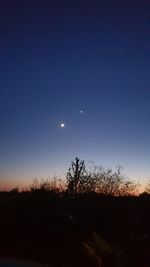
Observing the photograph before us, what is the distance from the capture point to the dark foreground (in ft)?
71.4

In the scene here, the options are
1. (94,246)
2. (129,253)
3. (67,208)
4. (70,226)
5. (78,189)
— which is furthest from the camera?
(78,189)

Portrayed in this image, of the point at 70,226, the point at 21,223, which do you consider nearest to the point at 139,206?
the point at 70,226

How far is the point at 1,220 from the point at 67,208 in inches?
168

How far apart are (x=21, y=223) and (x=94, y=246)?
9.06 metres

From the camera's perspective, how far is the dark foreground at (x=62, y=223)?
21750 millimetres

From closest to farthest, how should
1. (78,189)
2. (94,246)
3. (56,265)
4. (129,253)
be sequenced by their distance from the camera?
1. (129,253)
2. (94,246)
3. (56,265)
4. (78,189)

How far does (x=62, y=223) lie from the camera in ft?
80.4

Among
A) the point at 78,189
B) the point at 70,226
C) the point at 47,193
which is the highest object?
the point at 78,189

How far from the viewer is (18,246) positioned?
23094 millimetres

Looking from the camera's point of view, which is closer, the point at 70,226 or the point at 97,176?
the point at 70,226

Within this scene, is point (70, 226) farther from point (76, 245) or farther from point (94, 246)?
point (94, 246)

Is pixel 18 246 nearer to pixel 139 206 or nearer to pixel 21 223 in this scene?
pixel 21 223

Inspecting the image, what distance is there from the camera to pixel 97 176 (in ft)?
150

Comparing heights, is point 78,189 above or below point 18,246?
above
